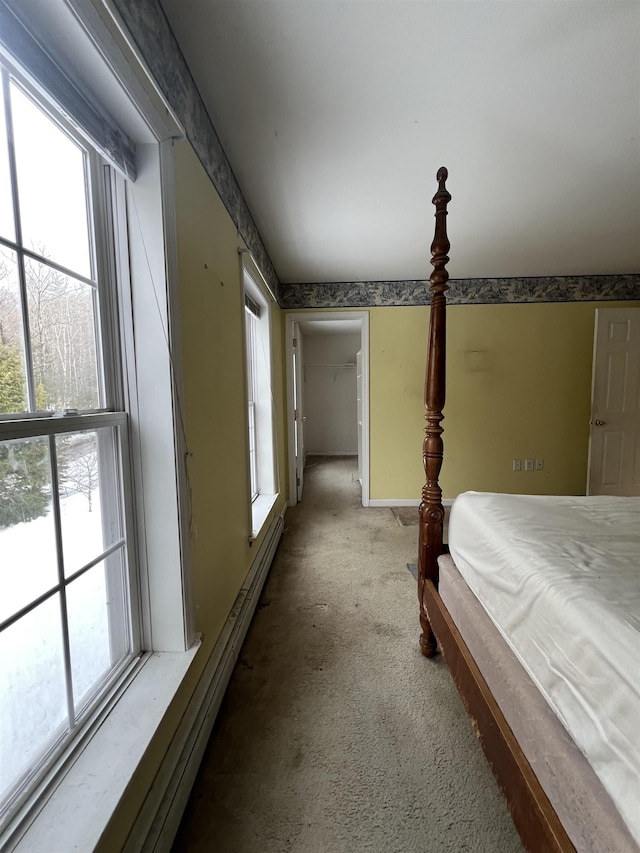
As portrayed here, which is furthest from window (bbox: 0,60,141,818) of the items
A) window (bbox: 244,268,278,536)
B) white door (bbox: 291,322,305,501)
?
white door (bbox: 291,322,305,501)

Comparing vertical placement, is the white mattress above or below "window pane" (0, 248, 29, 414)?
below

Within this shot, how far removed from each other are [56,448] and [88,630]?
48 centimetres

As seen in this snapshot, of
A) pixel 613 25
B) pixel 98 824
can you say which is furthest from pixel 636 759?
pixel 613 25

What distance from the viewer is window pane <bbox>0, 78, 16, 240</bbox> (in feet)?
1.98

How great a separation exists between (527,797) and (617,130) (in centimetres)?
245

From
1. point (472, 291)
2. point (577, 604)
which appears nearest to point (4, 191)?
point (577, 604)

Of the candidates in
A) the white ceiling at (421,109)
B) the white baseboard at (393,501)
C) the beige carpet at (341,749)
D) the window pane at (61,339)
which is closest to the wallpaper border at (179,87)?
the white ceiling at (421,109)

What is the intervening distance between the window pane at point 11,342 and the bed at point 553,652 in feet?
4.00

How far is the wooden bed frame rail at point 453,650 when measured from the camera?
2.24 feet

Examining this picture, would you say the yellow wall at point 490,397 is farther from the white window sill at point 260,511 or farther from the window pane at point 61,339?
the window pane at point 61,339

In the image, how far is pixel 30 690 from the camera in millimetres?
652

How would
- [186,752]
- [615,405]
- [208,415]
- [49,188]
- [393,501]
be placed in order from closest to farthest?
[49,188]
[186,752]
[208,415]
[615,405]
[393,501]

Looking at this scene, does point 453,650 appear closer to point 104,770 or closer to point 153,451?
point 104,770

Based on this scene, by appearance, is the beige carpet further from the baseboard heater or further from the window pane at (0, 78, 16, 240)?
the window pane at (0, 78, 16, 240)
